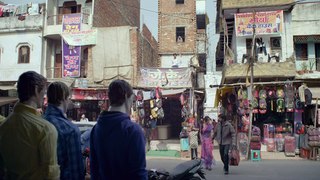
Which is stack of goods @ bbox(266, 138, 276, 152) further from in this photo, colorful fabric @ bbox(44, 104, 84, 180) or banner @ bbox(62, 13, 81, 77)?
colorful fabric @ bbox(44, 104, 84, 180)

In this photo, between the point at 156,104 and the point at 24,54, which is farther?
the point at 24,54

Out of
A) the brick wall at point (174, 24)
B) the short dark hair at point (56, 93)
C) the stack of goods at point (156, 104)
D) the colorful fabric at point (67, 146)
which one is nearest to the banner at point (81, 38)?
the stack of goods at point (156, 104)

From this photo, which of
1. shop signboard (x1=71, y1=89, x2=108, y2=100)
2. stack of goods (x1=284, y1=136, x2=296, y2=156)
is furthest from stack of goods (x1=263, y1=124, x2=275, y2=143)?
shop signboard (x1=71, y1=89, x2=108, y2=100)

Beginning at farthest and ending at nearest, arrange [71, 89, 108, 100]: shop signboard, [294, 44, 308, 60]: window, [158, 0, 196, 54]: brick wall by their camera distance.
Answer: [158, 0, 196, 54]: brick wall < [294, 44, 308, 60]: window < [71, 89, 108, 100]: shop signboard

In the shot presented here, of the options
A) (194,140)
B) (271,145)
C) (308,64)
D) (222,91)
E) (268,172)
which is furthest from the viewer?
(308,64)

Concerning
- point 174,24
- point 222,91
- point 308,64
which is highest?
point 174,24

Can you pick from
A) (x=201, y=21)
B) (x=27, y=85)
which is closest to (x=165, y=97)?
(x=201, y=21)

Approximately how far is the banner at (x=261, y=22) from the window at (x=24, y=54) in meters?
12.7

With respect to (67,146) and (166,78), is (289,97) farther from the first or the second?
(67,146)

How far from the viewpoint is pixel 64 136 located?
2742mm

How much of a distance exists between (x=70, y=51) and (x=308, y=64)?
44.9 feet

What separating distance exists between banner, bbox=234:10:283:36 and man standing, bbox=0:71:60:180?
17.4 m

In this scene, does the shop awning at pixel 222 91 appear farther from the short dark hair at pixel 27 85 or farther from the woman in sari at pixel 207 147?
the short dark hair at pixel 27 85

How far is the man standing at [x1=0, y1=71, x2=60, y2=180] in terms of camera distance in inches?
88.4
